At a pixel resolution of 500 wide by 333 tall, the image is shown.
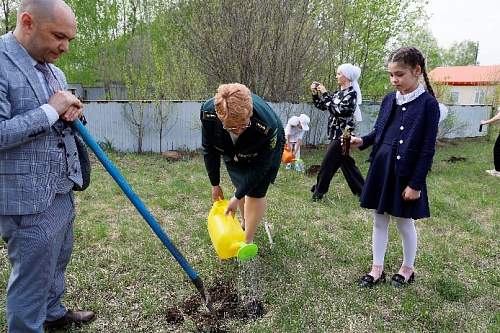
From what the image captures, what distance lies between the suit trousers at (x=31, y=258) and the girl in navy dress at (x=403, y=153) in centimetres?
196

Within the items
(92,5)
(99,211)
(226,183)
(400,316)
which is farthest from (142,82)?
(92,5)

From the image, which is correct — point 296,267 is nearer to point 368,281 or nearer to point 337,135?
point 368,281

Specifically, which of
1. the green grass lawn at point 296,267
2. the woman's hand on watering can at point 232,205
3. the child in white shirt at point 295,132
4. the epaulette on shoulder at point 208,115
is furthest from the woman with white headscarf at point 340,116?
the epaulette on shoulder at point 208,115

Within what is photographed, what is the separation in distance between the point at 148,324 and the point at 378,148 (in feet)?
6.32

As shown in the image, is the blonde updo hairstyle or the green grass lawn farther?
the green grass lawn

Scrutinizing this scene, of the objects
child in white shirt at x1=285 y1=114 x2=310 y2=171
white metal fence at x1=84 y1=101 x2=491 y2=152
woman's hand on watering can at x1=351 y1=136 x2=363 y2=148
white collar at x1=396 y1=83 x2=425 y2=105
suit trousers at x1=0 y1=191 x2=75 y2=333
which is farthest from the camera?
white metal fence at x1=84 y1=101 x2=491 y2=152

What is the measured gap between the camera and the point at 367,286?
2.68 metres

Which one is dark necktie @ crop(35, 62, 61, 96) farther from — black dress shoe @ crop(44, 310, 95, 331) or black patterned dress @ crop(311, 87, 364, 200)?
black patterned dress @ crop(311, 87, 364, 200)

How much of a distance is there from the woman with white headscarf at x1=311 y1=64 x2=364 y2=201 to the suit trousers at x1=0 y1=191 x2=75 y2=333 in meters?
3.36

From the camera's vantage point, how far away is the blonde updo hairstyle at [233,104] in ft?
6.54

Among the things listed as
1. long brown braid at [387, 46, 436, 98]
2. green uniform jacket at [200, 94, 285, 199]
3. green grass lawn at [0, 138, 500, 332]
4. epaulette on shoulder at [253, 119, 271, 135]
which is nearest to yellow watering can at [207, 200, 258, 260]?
green uniform jacket at [200, 94, 285, 199]

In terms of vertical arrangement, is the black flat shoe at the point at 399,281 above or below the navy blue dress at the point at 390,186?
below

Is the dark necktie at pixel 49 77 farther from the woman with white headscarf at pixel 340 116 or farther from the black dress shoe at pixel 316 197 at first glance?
the black dress shoe at pixel 316 197

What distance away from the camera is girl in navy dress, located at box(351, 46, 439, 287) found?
2342 millimetres
